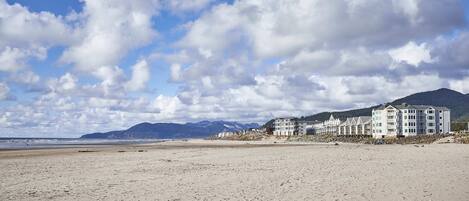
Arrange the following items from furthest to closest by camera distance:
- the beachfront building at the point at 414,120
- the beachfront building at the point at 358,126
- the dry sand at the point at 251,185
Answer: the beachfront building at the point at 358,126, the beachfront building at the point at 414,120, the dry sand at the point at 251,185

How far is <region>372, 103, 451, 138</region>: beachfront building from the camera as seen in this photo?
122m

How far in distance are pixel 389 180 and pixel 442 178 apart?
2.78 meters

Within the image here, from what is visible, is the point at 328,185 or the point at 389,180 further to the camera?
the point at 389,180

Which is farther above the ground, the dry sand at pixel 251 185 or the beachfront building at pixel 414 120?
the beachfront building at pixel 414 120

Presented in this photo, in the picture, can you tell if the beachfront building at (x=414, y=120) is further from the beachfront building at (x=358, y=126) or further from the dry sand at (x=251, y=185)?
the dry sand at (x=251, y=185)

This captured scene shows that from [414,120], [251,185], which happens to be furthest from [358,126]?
[251,185]

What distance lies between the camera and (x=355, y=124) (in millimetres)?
153875

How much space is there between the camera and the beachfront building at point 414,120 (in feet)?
399

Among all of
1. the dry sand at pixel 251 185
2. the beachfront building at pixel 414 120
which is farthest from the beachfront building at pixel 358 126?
the dry sand at pixel 251 185

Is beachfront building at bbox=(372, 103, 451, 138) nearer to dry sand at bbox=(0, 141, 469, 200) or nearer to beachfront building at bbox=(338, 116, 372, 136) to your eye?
beachfront building at bbox=(338, 116, 372, 136)

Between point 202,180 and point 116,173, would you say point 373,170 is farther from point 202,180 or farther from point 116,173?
point 116,173

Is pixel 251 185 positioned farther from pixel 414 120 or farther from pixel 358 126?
pixel 358 126

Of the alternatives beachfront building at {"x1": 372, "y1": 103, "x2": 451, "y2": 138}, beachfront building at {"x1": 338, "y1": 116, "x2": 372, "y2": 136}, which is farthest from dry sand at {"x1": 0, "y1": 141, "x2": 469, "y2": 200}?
beachfront building at {"x1": 338, "y1": 116, "x2": 372, "y2": 136}

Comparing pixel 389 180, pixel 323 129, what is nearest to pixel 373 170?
pixel 389 180
